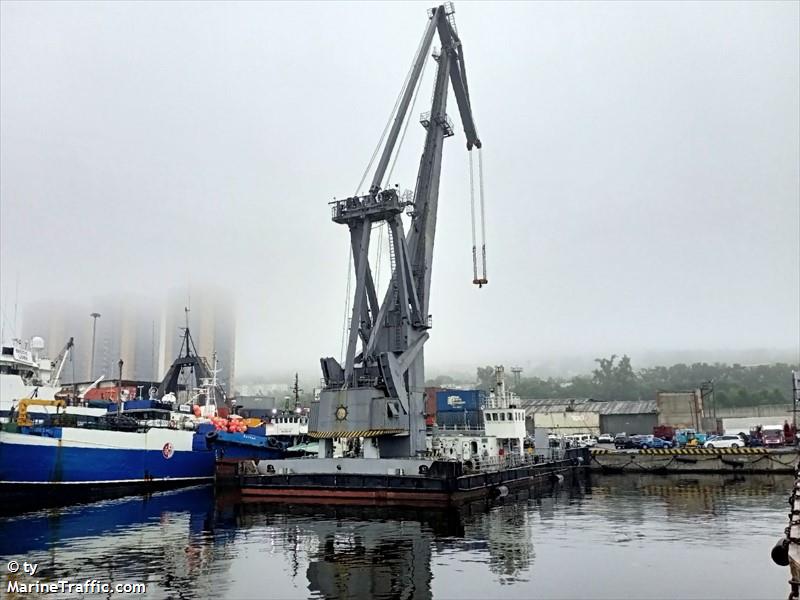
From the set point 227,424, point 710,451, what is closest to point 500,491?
point 710,451

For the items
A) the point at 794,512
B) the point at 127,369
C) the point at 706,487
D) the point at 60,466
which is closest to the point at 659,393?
the point at 706,487

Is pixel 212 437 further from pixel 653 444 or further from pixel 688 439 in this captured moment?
pixel 688 439

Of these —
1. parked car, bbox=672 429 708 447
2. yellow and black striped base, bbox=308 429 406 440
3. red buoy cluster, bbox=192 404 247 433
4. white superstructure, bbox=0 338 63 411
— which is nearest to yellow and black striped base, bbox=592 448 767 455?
parked car, bbox=672 429 708 447

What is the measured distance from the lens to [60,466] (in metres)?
31.4

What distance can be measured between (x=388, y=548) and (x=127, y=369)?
379ft

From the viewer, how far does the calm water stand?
49.9ft

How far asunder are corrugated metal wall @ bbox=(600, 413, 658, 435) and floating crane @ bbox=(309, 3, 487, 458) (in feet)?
143

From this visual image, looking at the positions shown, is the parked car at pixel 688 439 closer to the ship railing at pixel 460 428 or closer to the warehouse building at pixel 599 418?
the warehouse building at pixel 599 418

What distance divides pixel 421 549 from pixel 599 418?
5759cm

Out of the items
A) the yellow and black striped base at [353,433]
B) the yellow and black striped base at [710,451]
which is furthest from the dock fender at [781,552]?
the yellow and black striped base at [710,451]

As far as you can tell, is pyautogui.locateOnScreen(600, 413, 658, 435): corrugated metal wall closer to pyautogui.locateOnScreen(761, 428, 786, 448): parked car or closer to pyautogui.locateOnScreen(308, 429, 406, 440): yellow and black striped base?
pyautogui.locateOnScreen(761, 428, 786, 448): parked car

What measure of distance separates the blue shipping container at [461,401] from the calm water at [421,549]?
15.7 metres

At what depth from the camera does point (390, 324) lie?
34.6 metres

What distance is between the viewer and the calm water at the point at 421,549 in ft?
49.9
